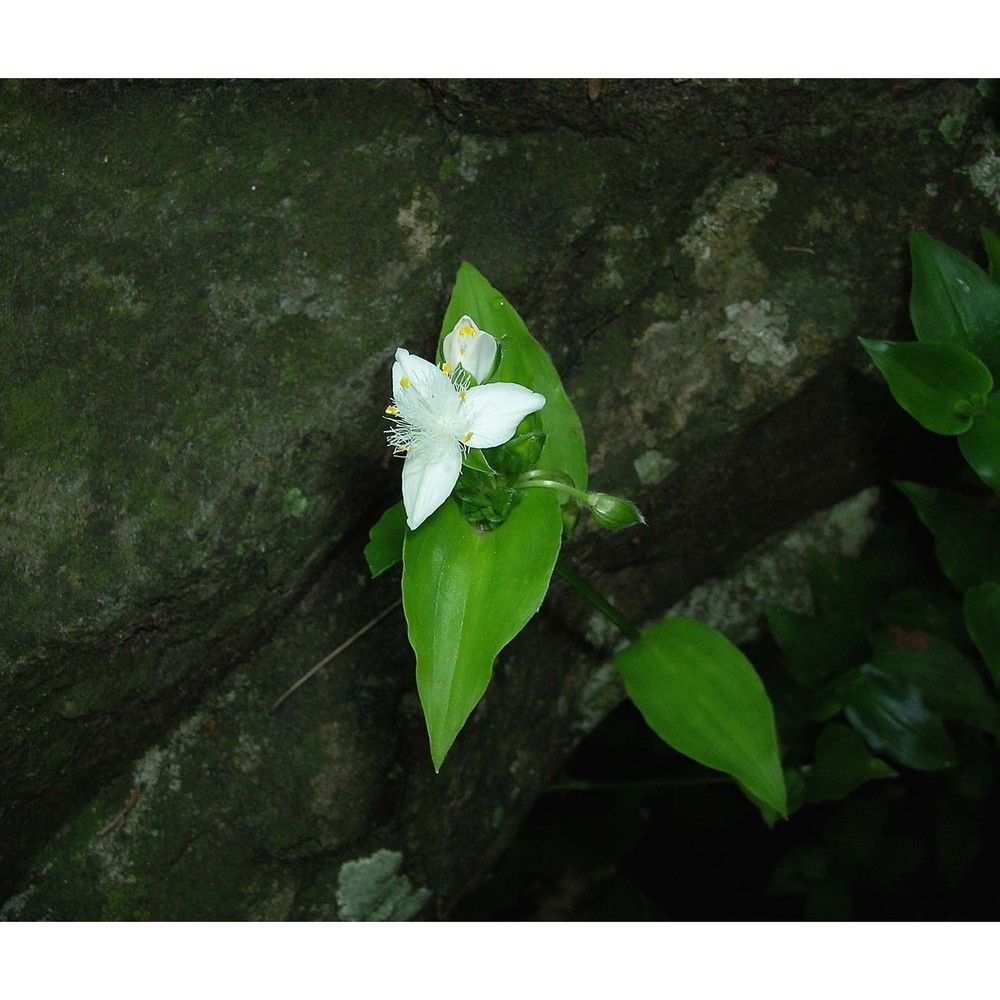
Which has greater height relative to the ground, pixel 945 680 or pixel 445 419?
pixel 445 419

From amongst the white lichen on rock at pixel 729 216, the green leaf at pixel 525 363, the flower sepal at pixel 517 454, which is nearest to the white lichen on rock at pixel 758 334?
the white lichen on rock at pixel 729 216

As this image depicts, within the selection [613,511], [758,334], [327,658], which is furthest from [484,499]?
[758,334]

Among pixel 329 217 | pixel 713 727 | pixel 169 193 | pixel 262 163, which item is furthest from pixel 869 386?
pixel 169 193

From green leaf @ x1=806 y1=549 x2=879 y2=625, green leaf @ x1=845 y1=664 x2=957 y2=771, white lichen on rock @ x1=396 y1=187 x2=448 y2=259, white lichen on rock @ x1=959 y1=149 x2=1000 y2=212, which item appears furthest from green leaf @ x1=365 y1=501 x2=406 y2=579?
white lichen on rock @ x1=959 y1=149 x2=1000 y2=212

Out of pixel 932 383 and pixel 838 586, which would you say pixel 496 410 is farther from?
pixel 838 586

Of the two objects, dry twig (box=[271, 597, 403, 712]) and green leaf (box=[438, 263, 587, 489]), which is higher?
green leaf (box=[438, 263, 587, 489])

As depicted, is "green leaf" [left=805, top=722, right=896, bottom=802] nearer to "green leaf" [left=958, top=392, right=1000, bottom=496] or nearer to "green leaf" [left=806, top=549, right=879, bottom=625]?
"green leaf" [left=806, top=549, right=879, bottom=625]
